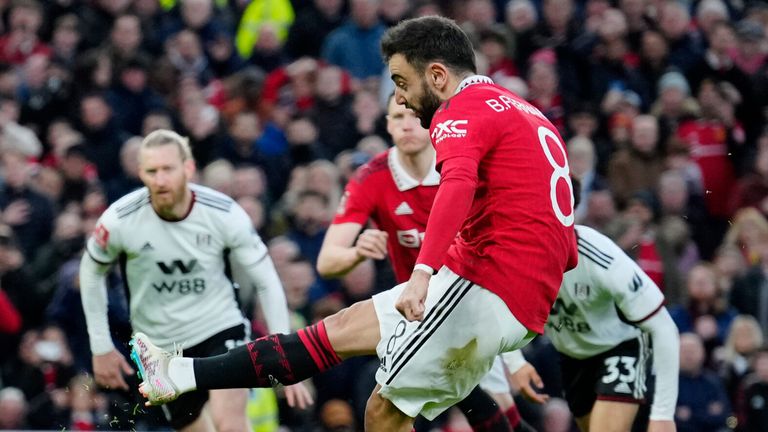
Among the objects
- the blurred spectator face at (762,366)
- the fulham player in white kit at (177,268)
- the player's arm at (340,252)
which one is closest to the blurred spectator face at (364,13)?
the blurred spectator face at (762,366)

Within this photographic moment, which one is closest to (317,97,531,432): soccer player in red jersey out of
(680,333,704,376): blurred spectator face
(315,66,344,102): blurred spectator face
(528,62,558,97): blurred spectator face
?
(680,333,704,376): blurred spectator face

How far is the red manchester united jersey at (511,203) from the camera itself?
6492mm

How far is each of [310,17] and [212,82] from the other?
4.67ft

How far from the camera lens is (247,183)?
42.0 ft

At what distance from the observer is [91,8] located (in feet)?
49.5

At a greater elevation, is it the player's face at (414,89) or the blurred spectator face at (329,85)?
the player's face at (414,89)

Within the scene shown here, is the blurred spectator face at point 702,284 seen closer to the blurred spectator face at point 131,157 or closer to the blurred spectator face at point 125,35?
the blurred spectator face at point 131,157

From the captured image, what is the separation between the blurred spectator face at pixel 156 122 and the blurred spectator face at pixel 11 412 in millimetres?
3128

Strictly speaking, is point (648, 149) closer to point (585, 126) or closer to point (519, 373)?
point (585, 126)

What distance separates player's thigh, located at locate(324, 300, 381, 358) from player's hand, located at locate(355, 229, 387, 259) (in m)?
0.63

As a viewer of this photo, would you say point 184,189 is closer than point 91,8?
Yes

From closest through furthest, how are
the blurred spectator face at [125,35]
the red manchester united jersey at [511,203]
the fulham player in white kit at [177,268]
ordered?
the red manchester united jersey at [511,203]
the fulham player in white kit at [177,268]
the blurred spectator face at [125,35]

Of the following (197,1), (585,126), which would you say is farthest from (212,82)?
(585,126)

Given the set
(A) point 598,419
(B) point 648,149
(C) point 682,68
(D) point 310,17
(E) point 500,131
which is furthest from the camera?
(D) point 310,17
